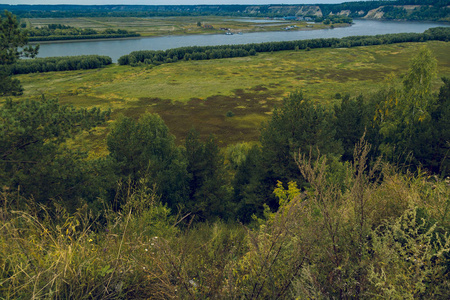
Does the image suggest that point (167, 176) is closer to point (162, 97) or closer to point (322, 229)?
point (322, 229)

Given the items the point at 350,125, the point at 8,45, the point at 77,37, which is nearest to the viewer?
the point at 8,45

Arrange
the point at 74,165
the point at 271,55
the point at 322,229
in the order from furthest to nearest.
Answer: the point at 271,55, the point at 74,165, the point at 322,229

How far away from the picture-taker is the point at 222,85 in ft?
242

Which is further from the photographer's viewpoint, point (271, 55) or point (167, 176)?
point (271, 55)

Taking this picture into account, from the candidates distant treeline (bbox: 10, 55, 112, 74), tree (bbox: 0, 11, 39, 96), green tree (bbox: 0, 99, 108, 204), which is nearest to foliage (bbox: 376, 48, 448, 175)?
green tree (bbox: 0, 99, 108, 204)

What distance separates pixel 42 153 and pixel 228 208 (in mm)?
12713

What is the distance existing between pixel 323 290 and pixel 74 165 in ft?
43.6

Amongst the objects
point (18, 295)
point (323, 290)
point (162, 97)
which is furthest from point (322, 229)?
point (162, 97)

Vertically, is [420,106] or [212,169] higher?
[420,106]

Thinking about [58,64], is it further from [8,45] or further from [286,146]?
[286,146]

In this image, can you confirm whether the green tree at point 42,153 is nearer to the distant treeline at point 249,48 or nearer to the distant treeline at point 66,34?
the distant treeline at point 249,48

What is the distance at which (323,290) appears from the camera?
409 cm

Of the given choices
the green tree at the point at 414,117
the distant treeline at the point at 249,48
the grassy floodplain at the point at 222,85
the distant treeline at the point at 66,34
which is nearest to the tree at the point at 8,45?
the grassy floodplain at the point at 222,85

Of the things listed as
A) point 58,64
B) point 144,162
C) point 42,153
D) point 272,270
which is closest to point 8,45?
point 42,153
